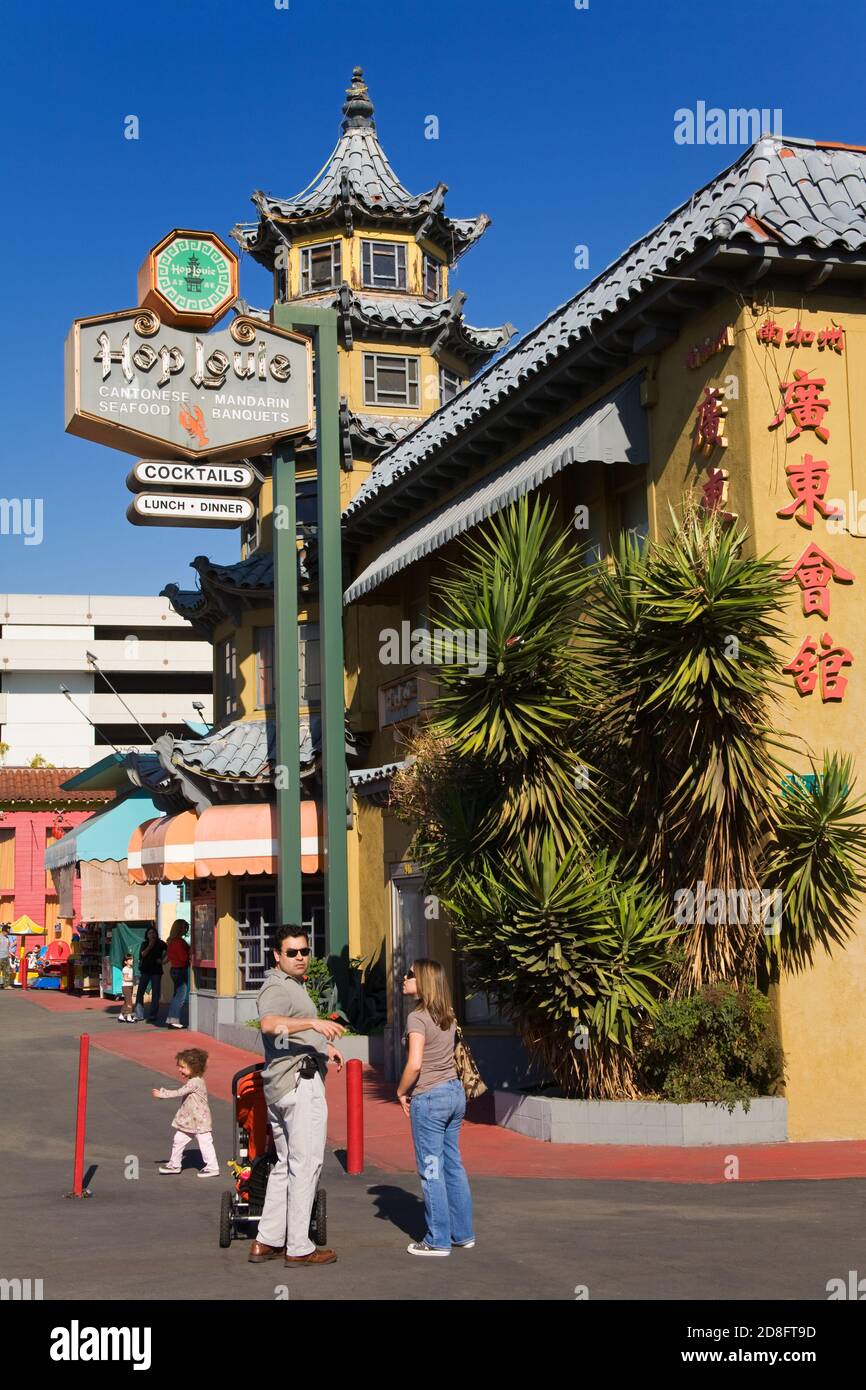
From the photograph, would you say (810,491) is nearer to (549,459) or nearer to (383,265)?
(549,459)

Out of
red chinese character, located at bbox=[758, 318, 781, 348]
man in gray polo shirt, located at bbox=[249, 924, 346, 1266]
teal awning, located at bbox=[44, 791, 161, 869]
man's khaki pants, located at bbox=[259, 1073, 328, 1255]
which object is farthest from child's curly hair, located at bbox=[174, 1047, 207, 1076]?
teal awning, located at bbox=[44, 791, 161, 869]

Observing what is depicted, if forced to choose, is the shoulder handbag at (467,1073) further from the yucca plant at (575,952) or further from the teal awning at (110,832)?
the teal awning at (110,832)

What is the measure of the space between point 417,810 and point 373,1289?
8.44 meters

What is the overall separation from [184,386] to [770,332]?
388 inches

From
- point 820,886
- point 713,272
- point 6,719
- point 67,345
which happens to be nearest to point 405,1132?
point 820,886

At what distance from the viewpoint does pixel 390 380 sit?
2962cm

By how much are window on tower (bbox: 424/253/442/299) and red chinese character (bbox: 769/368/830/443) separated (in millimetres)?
17316

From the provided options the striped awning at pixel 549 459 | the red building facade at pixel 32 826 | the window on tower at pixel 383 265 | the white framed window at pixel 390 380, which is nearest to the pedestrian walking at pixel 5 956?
the red building facade at pixel 32 826

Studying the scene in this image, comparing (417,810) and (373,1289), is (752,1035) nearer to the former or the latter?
(417,810)

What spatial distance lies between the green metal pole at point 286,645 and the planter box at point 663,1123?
922 centimetres

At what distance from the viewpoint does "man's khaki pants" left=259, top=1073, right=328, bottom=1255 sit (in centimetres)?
862

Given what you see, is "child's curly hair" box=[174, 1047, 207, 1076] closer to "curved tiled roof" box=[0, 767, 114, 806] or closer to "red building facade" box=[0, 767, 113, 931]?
"red building facade" box=[0, 767, 113, 931]

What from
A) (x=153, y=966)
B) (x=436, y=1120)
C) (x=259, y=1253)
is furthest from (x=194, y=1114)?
(x=153, y=966)

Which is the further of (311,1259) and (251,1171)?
(251,1171)
